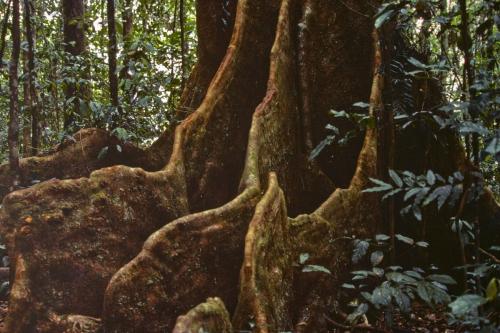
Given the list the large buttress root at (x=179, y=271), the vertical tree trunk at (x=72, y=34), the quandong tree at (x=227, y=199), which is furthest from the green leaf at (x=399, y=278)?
the vertical tree trunk at (x=72, y=34)

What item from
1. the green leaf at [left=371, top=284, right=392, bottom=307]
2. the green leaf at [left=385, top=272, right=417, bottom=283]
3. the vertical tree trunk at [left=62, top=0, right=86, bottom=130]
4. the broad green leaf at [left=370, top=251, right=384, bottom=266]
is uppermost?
the vertical tree trunk at [left=62, top=0, right=86, bottom=130]

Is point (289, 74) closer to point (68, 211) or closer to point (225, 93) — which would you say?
point (225, 93)

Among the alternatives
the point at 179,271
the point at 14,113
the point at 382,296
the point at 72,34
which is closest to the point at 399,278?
the point at 382,296

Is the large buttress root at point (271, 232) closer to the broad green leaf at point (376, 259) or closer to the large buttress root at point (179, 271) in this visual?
the large buttress root at point (179, 271)

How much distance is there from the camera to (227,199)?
487cm

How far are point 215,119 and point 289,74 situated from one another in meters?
0.92

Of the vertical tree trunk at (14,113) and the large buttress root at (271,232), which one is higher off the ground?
the vertical tree trunk at (14,113)

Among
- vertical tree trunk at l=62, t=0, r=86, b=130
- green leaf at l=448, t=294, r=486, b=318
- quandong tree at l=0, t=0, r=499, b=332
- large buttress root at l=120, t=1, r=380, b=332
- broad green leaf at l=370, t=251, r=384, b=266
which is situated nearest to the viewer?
green leaf at l=448, t=294, r=486, b=318

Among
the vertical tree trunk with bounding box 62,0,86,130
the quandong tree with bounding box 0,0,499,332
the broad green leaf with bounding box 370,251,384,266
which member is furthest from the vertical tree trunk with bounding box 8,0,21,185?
the broad green leaf with bounding box 370,251,384,266

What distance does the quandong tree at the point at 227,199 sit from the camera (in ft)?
11.5

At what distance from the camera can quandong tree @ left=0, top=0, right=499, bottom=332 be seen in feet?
11.5

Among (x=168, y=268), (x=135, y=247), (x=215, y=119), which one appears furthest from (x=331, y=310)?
(x=215, y=119)

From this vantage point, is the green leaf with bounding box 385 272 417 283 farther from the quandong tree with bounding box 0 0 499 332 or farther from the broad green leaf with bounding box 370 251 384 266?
the quandong tree with bounding box 0 0 499 332

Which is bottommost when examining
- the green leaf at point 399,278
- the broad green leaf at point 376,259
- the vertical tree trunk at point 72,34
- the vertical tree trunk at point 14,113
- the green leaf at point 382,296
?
the green leaf at point 382,296
